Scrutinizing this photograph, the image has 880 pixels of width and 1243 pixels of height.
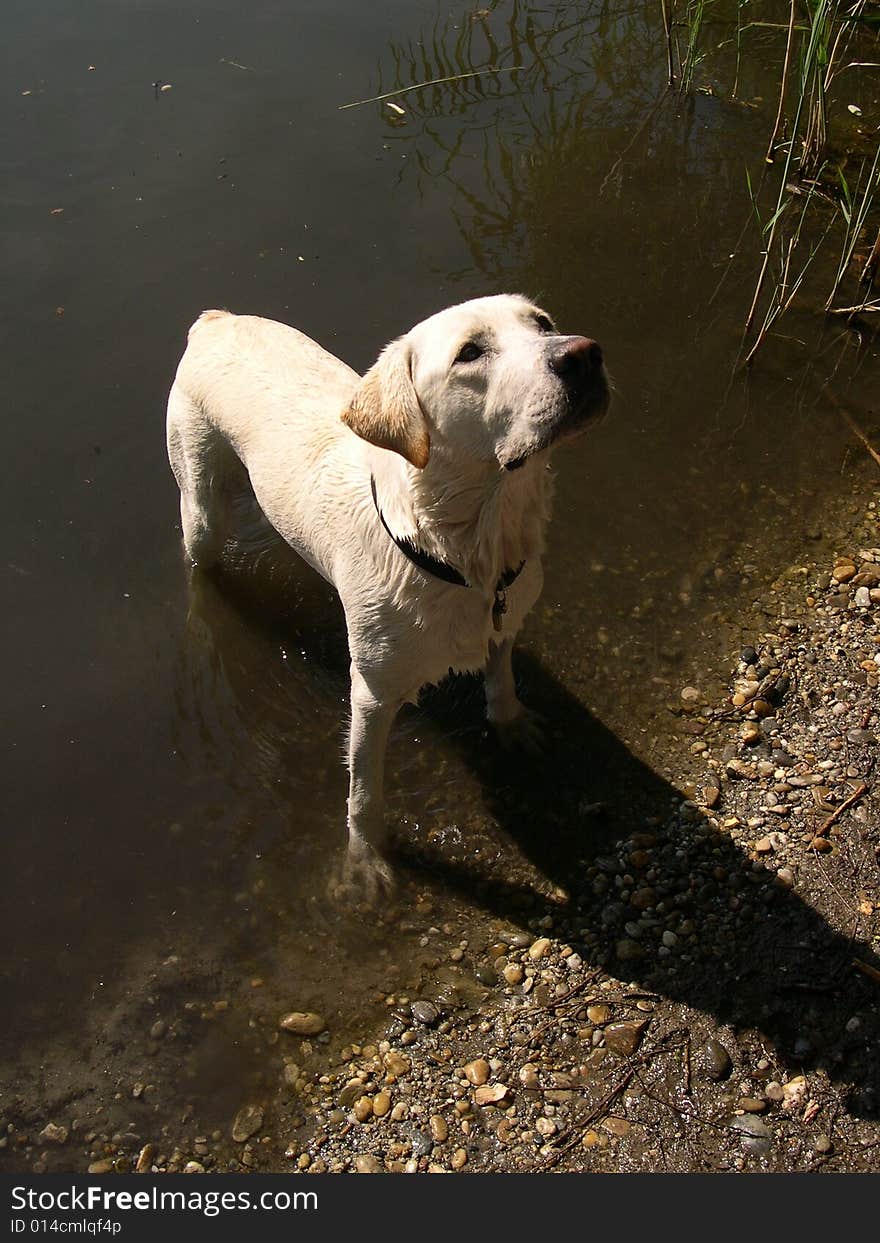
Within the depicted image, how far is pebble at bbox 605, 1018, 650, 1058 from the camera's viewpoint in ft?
12.0

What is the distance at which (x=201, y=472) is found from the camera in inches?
192

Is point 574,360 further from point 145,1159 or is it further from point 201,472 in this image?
point 145,1159

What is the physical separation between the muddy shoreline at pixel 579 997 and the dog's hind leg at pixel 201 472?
1891 millimetres

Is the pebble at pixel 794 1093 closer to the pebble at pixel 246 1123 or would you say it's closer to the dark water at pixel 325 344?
the dark water at pixel 325 344

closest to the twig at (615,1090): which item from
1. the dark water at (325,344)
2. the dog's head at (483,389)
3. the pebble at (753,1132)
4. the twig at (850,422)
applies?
the pebble at (753,1132)

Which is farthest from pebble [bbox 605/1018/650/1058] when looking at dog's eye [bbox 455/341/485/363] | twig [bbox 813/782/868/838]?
dog's eye [bbox 455/341/485/363]

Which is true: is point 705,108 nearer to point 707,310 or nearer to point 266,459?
point 707,310

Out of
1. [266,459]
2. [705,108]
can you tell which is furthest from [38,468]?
[705,108]

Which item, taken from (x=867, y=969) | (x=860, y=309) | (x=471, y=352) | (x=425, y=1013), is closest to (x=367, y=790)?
(x=425, y=1013)

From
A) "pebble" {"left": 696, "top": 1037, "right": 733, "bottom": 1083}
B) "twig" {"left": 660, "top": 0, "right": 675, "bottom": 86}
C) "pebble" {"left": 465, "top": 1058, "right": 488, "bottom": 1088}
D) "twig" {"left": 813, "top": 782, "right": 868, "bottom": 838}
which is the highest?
"twig" {"left": 660, "top": 0, "right": 675, "bottom": 86}

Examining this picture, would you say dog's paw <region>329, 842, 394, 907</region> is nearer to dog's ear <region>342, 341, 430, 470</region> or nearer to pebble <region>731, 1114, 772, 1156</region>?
pebble <region>731, 1114, 772, 1156</region>

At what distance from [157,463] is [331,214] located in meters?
2.70

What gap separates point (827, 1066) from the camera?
11.3 ft

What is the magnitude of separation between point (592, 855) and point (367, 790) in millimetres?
1050
